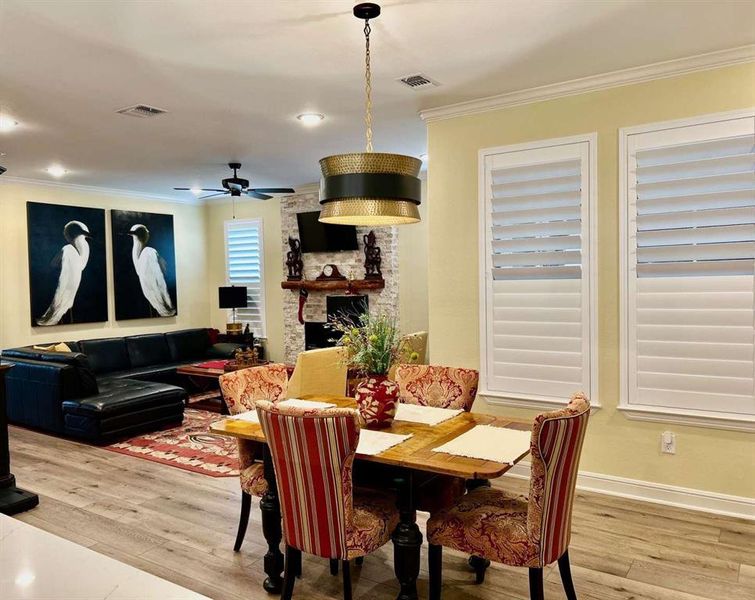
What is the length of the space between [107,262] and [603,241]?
654 cm

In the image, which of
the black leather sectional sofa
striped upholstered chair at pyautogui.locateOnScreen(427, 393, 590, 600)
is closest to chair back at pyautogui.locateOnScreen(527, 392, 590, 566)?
striped upholstered chair at pyautogui.locateOnScreen(427, 393, 590, 600)

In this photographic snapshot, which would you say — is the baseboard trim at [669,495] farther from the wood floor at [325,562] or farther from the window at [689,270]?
the window at [689,270]

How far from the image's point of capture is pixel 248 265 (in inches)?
358

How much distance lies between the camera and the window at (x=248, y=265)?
8.95 metres

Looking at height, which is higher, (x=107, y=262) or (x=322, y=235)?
(x=322, y=235)

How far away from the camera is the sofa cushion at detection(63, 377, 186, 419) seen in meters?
5.38

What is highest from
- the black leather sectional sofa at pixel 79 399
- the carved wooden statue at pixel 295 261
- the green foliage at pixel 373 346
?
the carved wooden statue at pixel 295 261

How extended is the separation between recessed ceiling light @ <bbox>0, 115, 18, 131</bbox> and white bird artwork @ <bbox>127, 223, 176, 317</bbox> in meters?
A: 3.50

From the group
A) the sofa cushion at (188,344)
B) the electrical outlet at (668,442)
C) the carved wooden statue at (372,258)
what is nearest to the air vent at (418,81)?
the electrical outlet at (668,442)

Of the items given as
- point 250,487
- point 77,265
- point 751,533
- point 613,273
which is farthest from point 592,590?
point 77,265

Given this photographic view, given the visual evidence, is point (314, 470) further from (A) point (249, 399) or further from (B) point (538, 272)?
(B) point (538, 272)

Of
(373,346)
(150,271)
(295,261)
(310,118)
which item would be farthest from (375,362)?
(150,271)

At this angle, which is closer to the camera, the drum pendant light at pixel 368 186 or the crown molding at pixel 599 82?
the drum pendant light at pixel 368 186

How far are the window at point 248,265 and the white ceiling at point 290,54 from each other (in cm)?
386
